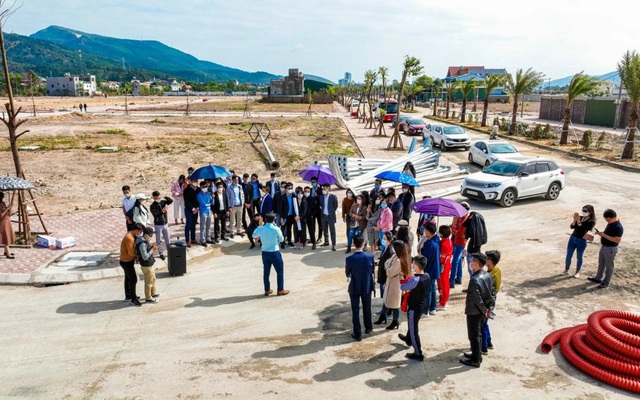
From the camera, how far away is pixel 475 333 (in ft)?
21.2

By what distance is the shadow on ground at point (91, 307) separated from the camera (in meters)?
8.72

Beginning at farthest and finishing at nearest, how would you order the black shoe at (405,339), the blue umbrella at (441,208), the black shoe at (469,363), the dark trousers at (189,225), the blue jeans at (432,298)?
the dark trousers at (189,225), the blue umbrella at (441,208), the blue jeans at (432,298), the black shoe at (405,339), the black shoe at (469,363)

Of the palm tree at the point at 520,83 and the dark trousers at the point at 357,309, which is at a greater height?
the palm tree at the point at 520,83

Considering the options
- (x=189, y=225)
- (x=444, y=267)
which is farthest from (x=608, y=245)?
(x=189, y=225)

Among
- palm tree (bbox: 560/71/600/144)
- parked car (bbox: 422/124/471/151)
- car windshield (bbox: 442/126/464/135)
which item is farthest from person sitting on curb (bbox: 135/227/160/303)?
palm tree (bbox: 560/71/600/144)

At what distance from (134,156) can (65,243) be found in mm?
14951

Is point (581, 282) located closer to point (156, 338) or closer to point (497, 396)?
point (497, 396)

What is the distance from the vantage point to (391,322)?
7.94m

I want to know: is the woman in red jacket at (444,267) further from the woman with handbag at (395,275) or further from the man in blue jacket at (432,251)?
the woman with handbag at (395,275)

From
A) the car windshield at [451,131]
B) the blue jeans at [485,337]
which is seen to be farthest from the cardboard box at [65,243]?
the car windshield at [451,131]

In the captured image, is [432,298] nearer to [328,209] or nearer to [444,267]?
[444,267]

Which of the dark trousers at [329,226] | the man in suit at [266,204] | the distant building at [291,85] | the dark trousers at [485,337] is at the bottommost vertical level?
the dark trousers at [485,337]

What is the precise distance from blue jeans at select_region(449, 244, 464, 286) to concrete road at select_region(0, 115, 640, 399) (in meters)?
0.23

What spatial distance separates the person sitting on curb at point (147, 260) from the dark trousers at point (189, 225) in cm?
309
